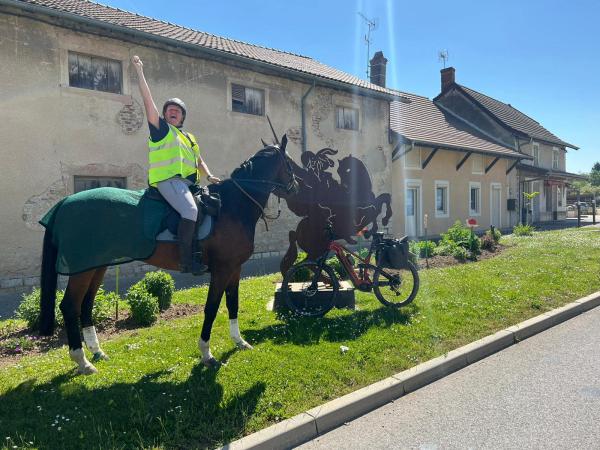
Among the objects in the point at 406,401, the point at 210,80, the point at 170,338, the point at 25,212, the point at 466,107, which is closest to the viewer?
the point at 406,401

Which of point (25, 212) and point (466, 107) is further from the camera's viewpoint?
point (466, 107)

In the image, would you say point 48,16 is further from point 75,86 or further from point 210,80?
point 210,80

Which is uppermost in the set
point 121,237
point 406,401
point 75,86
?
point 75,86

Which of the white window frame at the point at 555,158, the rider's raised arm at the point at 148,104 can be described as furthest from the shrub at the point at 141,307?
the white window frame at the point at 555,158

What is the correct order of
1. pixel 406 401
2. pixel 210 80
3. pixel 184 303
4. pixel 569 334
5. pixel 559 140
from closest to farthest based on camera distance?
pixel 406 401, pixel 569 334, pixel 184 303, pixel 210 80, pixel 559 140

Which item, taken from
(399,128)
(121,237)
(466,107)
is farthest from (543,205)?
(121,237)

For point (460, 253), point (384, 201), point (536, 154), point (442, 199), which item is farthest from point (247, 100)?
point (536, 154)

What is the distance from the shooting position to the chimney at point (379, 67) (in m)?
23.2

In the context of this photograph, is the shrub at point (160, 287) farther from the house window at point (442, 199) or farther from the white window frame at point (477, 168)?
the white window frame at point (477, 168)

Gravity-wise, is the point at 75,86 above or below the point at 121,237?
above

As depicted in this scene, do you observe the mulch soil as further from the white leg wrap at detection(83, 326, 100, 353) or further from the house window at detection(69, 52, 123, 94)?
the house window at detection(69, 52, 123, 94)

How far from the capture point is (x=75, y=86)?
32.6 feet

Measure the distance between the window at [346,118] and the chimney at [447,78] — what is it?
15276 mm

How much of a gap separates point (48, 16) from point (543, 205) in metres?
31.6
